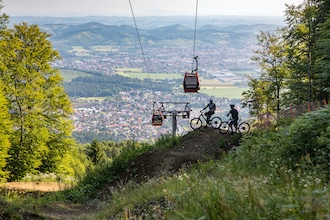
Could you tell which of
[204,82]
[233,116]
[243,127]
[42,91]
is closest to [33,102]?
[42,91]

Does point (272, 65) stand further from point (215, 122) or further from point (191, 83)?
point (215, 122)

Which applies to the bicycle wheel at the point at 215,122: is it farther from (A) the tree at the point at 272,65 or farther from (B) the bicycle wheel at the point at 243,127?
(A) the tree at the point at 272,65

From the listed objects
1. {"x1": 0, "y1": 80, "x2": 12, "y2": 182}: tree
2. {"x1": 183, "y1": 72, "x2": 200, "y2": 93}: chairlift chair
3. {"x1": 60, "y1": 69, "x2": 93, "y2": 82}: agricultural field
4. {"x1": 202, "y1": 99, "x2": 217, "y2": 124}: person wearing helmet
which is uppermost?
{"x1": 60, "y1": 69, "x2": 93, "y2": 82}: agricultural field

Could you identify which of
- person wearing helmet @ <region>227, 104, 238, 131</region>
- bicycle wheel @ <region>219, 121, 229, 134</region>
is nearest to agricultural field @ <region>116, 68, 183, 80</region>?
bicycle wheel @ <region>219, 121, 229, 134</region>

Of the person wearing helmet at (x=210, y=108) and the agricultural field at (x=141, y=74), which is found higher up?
the agricultural field at (x=141, y=74)

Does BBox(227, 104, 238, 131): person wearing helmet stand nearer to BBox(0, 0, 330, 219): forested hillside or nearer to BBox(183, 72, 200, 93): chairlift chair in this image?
BBox(0, 0, 330, 219): forested hillside

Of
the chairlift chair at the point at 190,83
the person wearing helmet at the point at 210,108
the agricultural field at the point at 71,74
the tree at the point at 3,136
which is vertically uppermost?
the agricultural field at the point at 71,74

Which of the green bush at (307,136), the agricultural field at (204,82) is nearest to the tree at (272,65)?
the green bush at (307,136)

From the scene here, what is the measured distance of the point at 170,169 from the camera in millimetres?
16203

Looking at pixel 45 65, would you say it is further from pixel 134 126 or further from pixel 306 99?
pixel 134 126

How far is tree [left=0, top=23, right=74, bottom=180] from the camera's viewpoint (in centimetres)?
2395

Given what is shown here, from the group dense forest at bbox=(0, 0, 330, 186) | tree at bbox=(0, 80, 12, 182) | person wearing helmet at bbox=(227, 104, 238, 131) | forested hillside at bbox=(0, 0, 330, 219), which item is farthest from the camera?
dense forest at bbox=(0, 0, 330, 186)

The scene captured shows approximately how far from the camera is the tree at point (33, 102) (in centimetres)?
2395

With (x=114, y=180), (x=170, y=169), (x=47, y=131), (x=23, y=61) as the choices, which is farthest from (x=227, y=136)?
(x=23, y=61)
